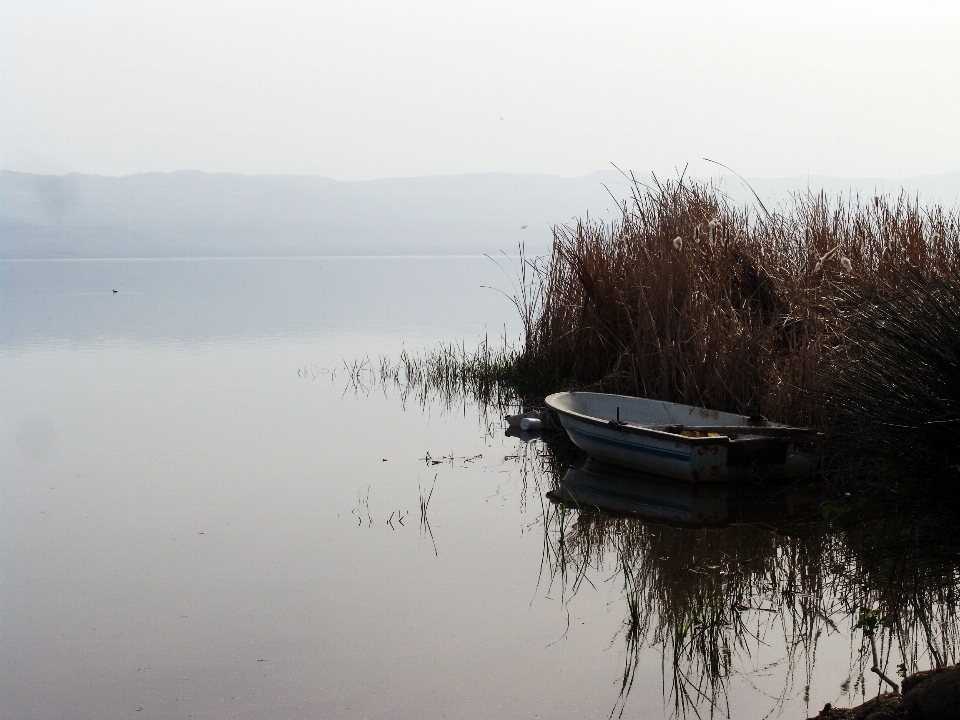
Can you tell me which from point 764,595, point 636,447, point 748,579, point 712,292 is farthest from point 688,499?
point 712,292

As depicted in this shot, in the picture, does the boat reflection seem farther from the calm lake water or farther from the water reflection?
the calm lake water

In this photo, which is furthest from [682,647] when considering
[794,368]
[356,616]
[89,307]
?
[89,307]

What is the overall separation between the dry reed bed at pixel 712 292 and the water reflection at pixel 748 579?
130 cm

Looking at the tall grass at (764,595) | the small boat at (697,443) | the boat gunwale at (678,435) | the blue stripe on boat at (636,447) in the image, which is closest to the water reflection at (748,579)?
the tall grass at (764,595)

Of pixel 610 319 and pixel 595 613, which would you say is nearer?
pixel 595 613

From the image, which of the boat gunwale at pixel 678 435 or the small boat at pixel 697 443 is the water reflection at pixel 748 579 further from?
the boat gunwale at pixel 678 435

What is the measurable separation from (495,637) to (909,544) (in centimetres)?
193

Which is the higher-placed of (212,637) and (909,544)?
(909,544)

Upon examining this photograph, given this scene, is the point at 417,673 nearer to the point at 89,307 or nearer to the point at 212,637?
the point at 212,637

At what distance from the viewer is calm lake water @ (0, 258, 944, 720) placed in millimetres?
4402

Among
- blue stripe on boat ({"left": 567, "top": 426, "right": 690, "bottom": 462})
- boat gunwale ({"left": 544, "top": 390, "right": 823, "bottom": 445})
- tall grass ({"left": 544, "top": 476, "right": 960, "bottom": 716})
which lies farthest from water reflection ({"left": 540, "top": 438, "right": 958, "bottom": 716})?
boat gunwale ({"left": 544, "top": 390, "right": 823, "bottom": 445})

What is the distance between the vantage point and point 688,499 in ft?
24.8

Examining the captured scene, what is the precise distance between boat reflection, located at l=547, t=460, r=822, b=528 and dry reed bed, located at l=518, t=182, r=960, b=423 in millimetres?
687

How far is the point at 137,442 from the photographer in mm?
10297
